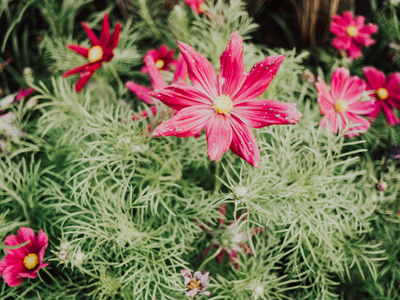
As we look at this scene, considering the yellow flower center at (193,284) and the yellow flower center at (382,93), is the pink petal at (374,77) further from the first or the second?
the yellow flower center at (193,284)

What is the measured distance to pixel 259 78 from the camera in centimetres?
80

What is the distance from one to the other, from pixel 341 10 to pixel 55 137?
5.09ft

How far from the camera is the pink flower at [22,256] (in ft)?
2.91

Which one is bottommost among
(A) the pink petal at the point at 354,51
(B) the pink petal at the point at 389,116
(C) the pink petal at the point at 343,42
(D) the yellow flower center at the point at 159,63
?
(B) the pink petal at the point at 389,116

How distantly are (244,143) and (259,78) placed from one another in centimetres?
17

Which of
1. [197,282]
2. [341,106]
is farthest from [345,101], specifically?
[197,282]

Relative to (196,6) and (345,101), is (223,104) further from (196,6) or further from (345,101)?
(196,6)

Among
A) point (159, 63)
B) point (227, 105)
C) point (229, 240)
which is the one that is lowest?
point (229, 240)

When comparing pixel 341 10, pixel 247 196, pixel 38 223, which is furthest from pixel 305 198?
pixel 341 10

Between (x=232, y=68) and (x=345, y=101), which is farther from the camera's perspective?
(x=345, y=101)

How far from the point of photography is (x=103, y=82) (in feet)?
4.82

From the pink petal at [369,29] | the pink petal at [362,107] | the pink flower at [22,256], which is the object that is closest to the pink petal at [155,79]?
the pink flower at [22,256]

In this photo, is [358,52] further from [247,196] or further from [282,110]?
[247,196]

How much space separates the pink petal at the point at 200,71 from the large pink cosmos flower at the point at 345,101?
1.45ft
